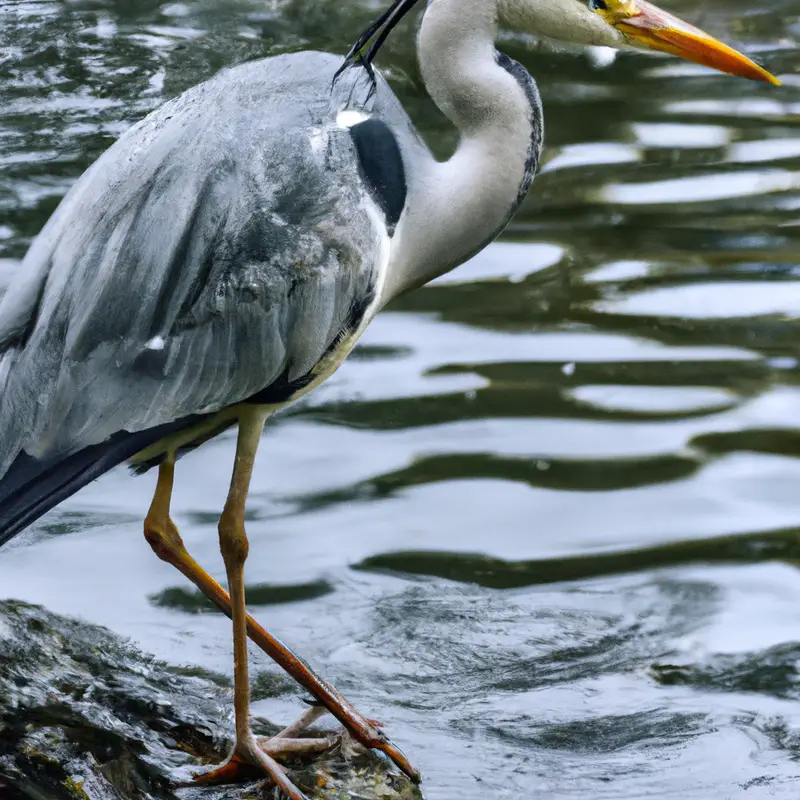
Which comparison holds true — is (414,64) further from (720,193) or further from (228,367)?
(228,367)

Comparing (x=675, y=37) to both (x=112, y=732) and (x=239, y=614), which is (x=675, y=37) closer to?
(x=239, y=614)

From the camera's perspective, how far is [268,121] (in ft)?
12.6

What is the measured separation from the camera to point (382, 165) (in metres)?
3.89

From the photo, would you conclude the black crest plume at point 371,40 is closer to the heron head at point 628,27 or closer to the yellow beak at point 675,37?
the heron head at point 628,27

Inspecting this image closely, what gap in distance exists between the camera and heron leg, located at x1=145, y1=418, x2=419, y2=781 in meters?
4.01

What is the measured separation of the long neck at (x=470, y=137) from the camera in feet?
12.9

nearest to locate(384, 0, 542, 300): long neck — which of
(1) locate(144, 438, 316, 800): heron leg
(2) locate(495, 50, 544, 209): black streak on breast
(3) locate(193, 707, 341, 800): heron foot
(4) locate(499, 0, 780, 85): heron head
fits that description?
(2) locate(495, 50, 544, 209): black streak on breast

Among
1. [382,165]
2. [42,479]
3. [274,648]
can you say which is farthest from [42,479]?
[382,165]

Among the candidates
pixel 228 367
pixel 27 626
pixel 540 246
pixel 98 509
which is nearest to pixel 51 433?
pixel 228 367

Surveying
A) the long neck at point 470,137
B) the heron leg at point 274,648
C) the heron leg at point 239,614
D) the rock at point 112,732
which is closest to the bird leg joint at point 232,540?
the heron leg at point 239,614

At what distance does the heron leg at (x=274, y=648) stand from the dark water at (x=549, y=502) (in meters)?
0.17

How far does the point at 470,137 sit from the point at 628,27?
20.4 inches

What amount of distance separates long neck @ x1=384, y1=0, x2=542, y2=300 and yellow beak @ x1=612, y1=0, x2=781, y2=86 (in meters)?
0.33

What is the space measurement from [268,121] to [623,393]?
3.07 metres
